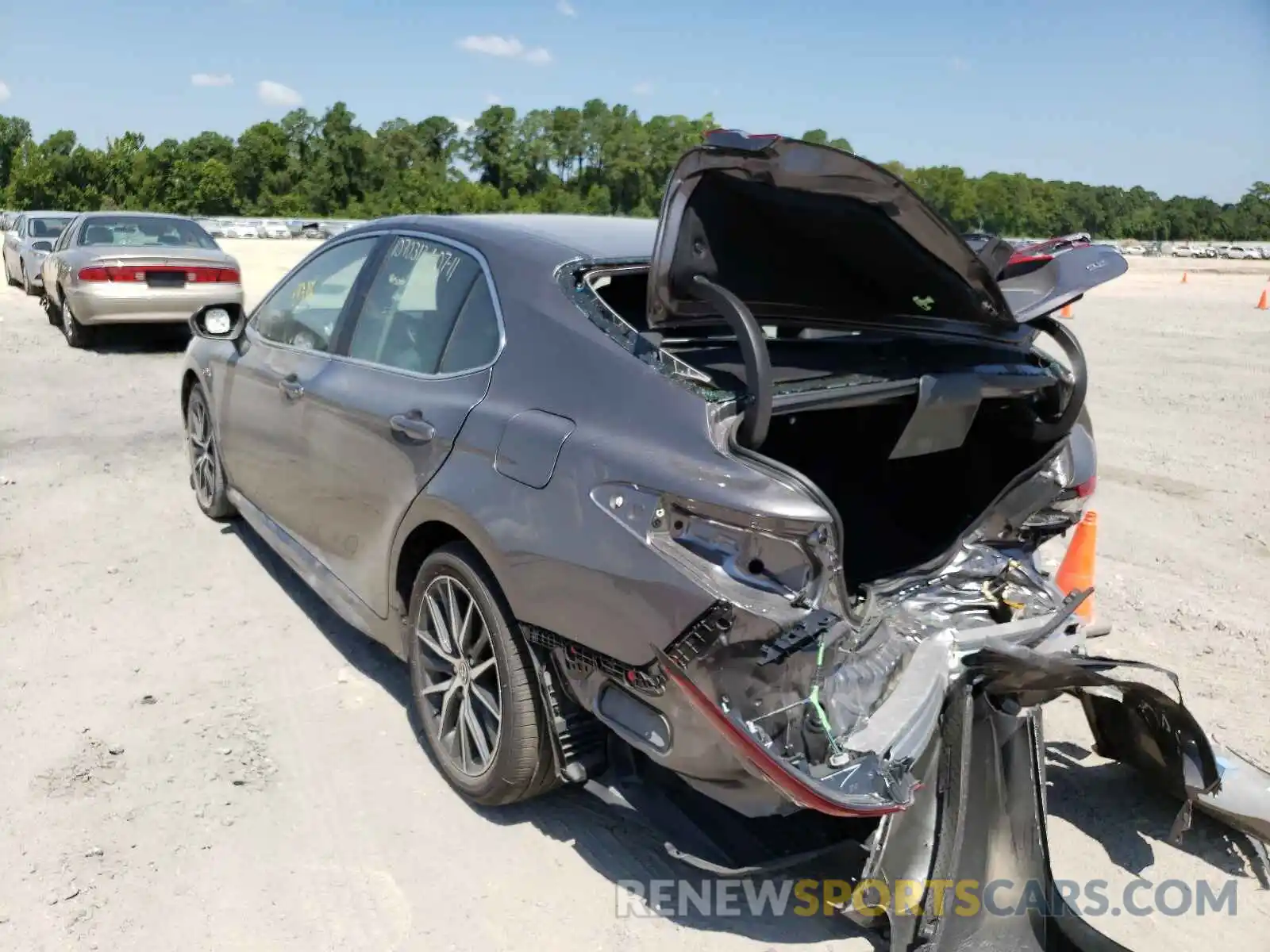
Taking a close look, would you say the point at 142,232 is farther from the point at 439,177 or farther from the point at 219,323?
the point at 439,177

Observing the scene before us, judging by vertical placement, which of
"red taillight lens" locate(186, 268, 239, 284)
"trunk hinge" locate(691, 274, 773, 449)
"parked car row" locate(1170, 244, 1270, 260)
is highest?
"parked car row" locate(1170, 244, 1270, 260)

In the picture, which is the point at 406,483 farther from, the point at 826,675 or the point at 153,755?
the point at 826,675

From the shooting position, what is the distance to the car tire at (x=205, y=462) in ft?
18.3

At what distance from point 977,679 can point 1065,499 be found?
1138 mm

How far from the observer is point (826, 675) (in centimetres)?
251

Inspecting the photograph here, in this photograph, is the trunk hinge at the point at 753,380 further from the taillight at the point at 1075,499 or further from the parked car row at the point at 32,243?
the parked car row at the point at 32,243

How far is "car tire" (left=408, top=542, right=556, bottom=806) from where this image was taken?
2.98 meters

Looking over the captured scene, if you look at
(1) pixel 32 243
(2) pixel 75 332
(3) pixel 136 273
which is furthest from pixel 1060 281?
(1) pixel 32 243

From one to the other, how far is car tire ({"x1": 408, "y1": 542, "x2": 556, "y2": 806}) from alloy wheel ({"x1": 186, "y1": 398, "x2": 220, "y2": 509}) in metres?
2.75

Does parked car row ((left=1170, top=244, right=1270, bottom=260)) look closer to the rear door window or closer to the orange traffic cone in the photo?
the orange traffic cone

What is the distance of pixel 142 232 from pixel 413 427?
10954mm

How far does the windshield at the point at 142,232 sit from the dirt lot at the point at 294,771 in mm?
6335

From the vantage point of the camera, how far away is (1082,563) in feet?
15.7

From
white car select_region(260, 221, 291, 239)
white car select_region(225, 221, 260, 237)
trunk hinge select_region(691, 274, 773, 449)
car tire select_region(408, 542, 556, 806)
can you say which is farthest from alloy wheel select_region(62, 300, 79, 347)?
white car select_region(260, 221, 291, 239)
